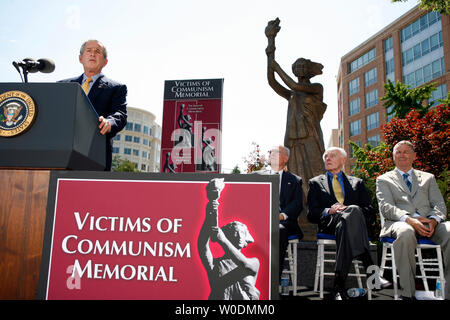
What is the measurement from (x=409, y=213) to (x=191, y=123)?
7.26 meters

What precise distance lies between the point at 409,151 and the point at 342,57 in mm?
42228

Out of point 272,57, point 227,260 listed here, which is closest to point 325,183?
point 227,260

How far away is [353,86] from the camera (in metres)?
40.1

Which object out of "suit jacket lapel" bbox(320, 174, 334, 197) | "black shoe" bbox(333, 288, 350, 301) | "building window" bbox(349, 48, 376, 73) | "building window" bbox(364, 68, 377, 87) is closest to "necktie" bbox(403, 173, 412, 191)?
"suit jacket lapel" bbox(320, 174, 334, 197)

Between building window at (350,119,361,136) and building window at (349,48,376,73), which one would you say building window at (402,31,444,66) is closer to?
building window at (349,48,376,73)

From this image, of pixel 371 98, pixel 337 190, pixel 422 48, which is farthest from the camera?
pixel 371 98

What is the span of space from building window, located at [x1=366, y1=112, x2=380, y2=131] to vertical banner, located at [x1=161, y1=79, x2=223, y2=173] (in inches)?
1229

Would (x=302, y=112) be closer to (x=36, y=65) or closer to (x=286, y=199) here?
(x=286, y=199)

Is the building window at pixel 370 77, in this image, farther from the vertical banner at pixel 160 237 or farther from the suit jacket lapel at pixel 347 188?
the vertical banner at pixel 160 237

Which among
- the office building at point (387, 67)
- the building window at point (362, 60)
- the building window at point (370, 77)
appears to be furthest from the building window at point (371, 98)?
the building window at point (362, 60)

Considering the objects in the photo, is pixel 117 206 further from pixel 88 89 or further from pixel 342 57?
pixel 342 57

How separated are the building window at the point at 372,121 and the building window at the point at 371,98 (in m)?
1.19

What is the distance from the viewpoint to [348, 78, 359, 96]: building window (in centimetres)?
3929
